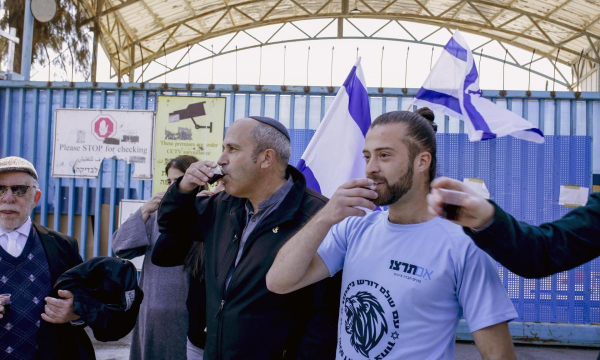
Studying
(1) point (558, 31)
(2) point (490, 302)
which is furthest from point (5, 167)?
(1) point (558, 31)

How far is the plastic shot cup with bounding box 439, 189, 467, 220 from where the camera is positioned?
1.27 metres

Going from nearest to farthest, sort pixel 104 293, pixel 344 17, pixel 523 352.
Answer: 1. pixel 104 293
2. pixel 523 352
3. pixel 344 17

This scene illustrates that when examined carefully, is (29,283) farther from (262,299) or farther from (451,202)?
(451,202)

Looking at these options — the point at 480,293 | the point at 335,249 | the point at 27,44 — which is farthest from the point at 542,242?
the point at 27,44

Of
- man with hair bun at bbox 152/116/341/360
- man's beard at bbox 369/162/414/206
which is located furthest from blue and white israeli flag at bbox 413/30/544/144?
man's beard at bbox 369/162/414/206

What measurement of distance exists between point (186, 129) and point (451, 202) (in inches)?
185

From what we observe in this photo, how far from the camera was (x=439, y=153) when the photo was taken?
5.62m

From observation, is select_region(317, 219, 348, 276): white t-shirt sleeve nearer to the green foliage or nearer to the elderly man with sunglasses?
the elderly man with sunglasses

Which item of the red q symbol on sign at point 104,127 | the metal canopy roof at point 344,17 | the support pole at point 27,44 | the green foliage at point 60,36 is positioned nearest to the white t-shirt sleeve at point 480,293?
the red q symbol on sign at point 104,127

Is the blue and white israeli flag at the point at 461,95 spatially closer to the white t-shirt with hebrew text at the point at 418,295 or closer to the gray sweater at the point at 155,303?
the gray sweater at the point at 155,303

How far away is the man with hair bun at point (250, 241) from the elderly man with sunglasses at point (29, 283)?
55 cm

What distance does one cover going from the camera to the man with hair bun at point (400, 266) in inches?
64.4

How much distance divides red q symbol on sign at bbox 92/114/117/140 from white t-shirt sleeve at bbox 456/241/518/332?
4958 mm

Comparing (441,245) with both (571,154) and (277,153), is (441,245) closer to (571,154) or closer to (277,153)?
(277,153)
